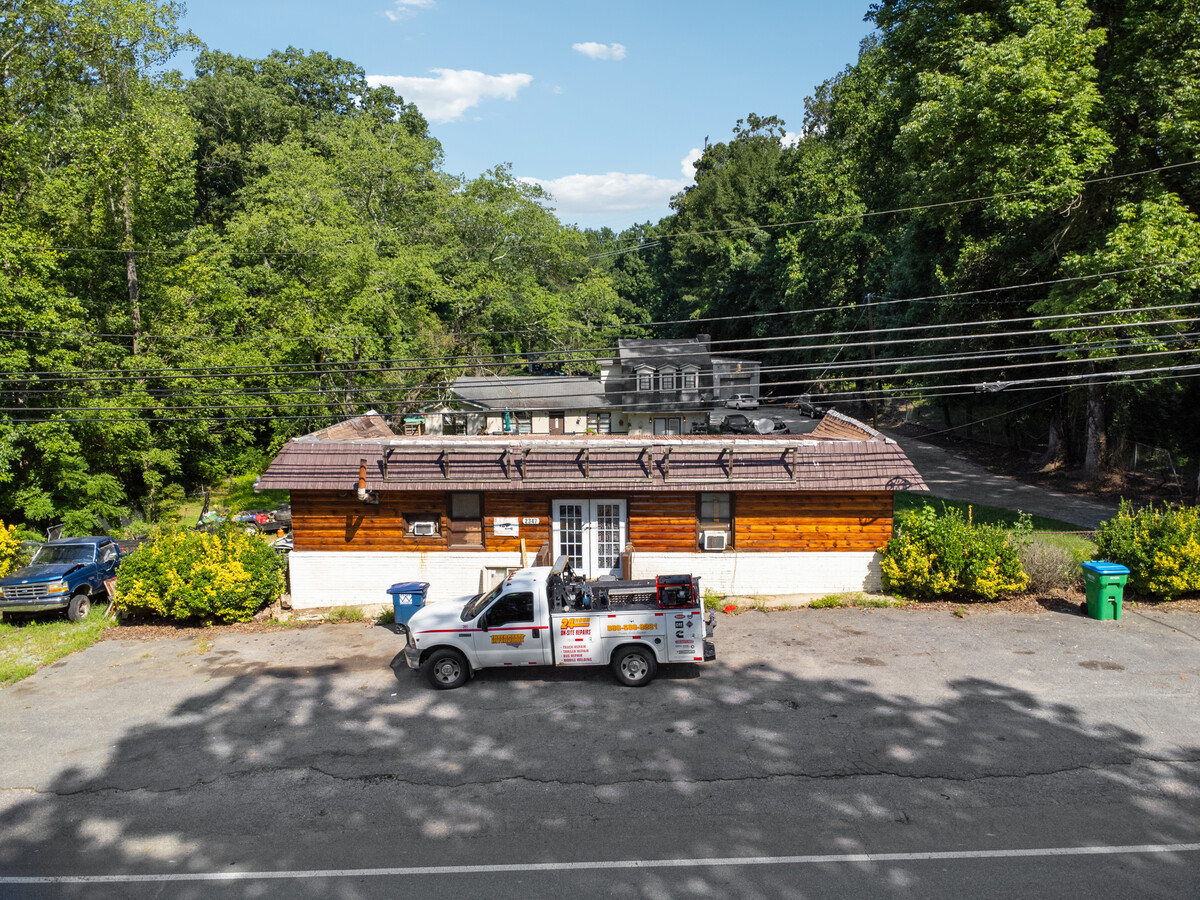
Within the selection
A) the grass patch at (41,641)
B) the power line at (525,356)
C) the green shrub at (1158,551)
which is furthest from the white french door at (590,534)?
the green shrub at (1158,551)

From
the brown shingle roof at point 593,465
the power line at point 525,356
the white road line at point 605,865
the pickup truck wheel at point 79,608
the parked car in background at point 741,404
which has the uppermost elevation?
the power line at point 525,356

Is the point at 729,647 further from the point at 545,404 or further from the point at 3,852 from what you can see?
the point at 545,404

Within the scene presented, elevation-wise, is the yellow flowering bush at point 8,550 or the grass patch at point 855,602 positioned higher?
the yellow flowering bush at point 8,550

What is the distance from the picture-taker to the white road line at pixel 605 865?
26.3 ft

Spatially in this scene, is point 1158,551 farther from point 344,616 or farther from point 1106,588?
point 344,616

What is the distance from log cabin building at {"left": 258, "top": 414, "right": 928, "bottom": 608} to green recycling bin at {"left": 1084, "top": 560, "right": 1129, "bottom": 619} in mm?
3923

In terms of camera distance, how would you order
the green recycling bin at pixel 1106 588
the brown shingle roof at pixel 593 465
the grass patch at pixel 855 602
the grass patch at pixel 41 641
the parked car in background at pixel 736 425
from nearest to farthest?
the grass patch at pixel 41 641 < the green recycling bin at pixel 1106 588 < the grass patch at pixel 855 602 < the brown shingle roof at pixel 593 465 < the parked car in background at pixel 736 425

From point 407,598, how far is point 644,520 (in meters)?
5.39

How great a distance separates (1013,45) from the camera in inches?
789

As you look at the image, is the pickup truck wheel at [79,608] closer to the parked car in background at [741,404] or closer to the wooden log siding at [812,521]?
the wooden log siding at [812,521]

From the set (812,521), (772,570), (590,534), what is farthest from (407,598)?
(812,521)

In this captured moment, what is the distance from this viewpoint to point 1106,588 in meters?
14.6

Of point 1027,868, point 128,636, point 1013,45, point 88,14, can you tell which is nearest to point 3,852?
point 128,636

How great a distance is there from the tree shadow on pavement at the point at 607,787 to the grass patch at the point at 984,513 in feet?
35.2
